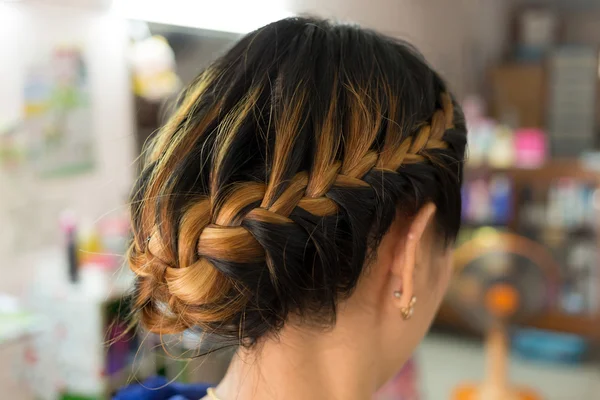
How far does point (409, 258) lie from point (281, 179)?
0.55 feet

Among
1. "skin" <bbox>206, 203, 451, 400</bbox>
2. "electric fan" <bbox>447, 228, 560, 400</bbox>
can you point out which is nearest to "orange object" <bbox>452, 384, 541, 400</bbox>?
"electric fan" <bbox>447, 228, 560, 400</bbox>

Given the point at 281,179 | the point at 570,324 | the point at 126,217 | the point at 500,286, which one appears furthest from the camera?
the point at 570,324

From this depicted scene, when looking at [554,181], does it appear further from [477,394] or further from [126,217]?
[126,217]

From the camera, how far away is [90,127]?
1472 millimetres

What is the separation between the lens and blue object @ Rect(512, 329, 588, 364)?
8.42 feet

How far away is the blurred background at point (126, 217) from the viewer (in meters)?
1.26

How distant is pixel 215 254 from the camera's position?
1.67 feet

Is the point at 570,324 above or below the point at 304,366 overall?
below

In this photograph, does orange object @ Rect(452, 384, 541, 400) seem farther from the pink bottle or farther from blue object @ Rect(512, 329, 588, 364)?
the pink bottle

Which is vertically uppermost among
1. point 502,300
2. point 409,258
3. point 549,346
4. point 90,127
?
point 409,258

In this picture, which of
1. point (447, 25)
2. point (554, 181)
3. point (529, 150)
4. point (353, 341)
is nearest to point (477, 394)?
point (554, 181)

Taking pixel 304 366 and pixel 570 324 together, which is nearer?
pixel 304 366

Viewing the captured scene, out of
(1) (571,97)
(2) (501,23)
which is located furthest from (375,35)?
(2) (501,23)

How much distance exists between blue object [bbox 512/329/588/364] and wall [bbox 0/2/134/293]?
2.01m
